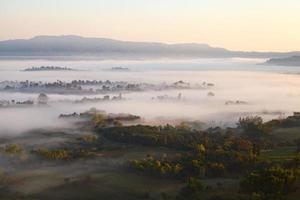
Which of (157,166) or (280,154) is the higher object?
(280,154)

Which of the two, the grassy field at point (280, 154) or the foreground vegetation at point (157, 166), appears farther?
the grassy field at point (280, 154)

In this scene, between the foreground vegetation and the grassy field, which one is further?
the grassy field

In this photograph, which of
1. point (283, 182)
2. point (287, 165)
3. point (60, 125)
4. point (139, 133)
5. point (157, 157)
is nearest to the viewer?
point (283, 182)

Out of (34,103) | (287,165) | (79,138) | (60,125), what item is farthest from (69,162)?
(34,103)

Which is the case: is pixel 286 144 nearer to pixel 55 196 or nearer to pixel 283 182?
pixel 283 182

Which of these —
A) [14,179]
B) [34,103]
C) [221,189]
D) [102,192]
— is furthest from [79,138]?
[34,103]

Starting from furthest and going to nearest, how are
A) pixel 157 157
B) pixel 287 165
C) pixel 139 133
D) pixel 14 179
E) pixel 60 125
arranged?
pixel 60 125, pixel 139 133, pixel 157 157, pixel 14 179, pixel 287 165

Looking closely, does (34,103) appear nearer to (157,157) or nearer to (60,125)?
(60,125)

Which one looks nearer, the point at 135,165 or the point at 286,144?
the point at 135,165

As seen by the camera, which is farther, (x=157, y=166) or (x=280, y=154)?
(x=280, y=154)

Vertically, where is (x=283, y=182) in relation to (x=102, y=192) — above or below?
above
